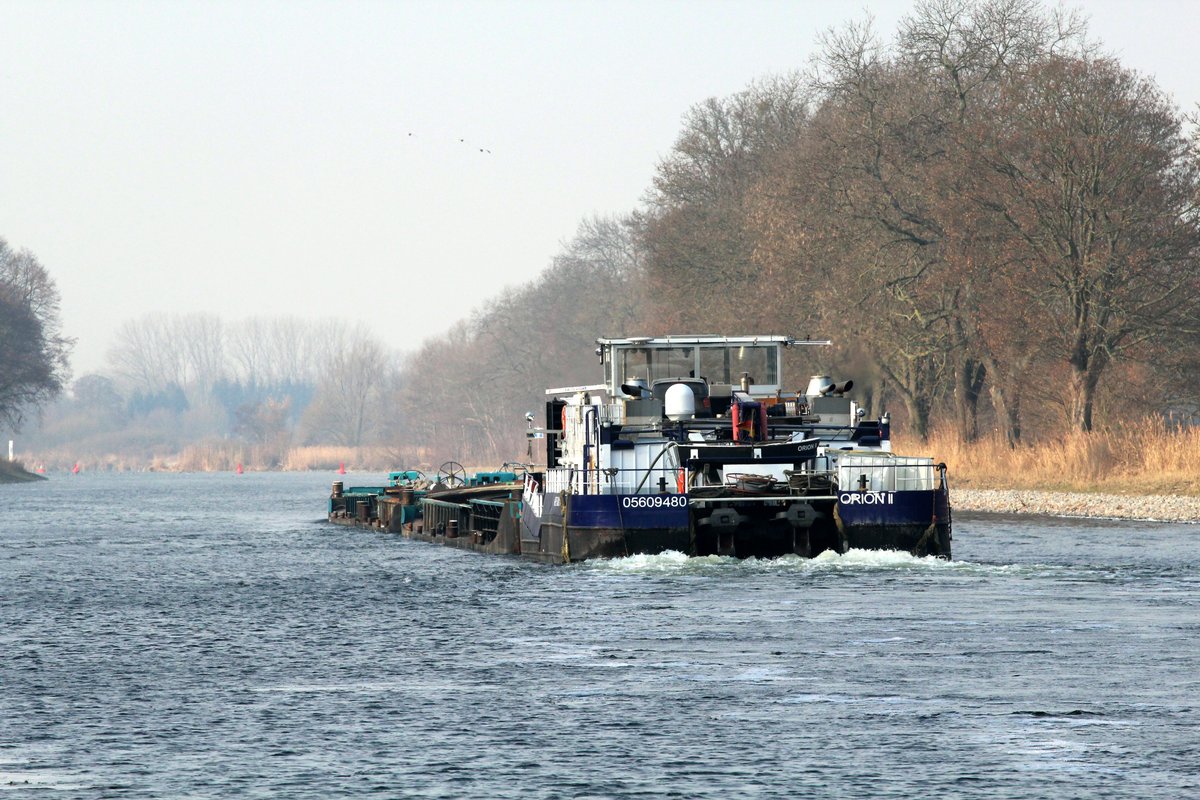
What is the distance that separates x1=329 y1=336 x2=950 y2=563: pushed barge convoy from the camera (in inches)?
1254

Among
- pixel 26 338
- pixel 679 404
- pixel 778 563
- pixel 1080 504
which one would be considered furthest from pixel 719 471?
pixel 26 338

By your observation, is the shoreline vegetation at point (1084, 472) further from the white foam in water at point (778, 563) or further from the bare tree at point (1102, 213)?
the white foam in water at point (778, 563)

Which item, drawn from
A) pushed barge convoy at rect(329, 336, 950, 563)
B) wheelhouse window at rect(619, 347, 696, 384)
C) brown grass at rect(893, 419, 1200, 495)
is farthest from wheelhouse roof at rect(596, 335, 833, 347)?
brown grass at rect(893, 419, 1200, 495)

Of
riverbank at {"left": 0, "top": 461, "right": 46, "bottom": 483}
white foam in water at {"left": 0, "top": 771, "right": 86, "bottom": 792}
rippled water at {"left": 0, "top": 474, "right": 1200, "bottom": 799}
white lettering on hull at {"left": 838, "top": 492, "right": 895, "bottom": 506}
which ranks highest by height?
riverbank at {"left": 0, "top": 461, "right": 46, "bottom": 483}

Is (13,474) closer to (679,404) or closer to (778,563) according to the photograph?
(679,404)

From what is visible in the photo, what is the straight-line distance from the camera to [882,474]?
107 feet

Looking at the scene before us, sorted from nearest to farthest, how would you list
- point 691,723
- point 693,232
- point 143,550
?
1. point 691,723
2. point 143,550
3. point 693,232

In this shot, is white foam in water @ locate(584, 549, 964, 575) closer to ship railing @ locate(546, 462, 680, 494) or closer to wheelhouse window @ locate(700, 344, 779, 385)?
ship railing @ locate(546, 462, 680, 494)

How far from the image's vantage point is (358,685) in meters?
19.4

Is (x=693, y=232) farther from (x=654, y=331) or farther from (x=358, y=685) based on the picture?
(x=358, y=685)

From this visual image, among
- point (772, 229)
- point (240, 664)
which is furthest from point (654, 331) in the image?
point (240, 664)

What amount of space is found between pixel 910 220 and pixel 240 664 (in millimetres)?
46430

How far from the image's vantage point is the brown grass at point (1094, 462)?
163 feet

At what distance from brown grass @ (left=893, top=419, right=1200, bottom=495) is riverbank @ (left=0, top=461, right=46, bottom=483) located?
7485 cm
